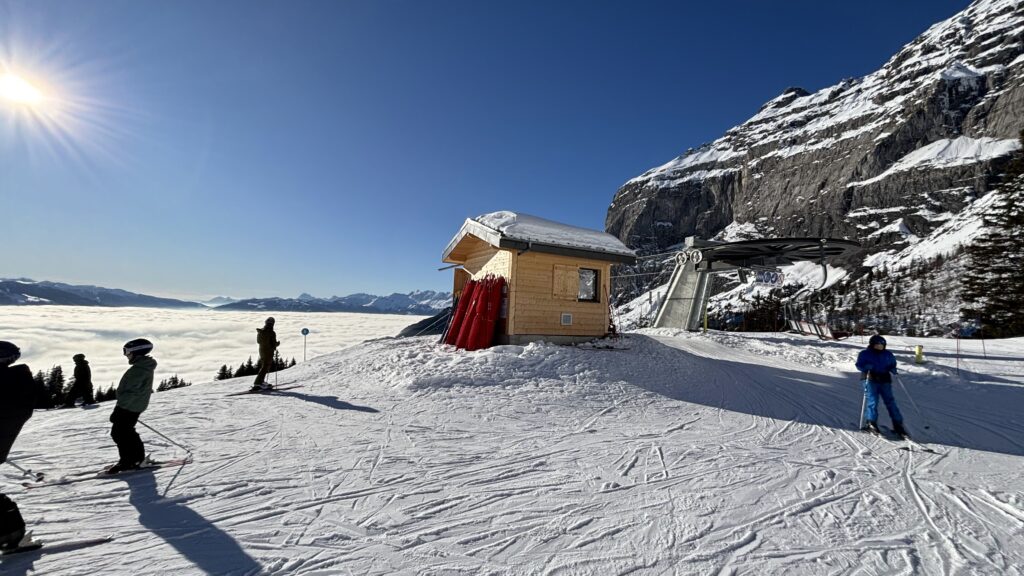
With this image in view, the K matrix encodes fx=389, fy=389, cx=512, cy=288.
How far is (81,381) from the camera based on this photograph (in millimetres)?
12789

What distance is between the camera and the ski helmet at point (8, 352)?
11.5 feet

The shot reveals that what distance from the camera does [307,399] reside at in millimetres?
9117

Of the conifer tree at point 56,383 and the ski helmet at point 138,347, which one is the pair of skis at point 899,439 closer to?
the ski helmet at point 138,347

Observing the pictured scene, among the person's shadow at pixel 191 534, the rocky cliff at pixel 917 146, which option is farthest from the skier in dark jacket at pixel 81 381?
the rocky cliff at pixel 917 146

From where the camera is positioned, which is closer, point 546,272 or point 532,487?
point 532,487

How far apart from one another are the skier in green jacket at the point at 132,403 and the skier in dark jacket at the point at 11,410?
1.42 m

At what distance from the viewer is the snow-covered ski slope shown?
3279 mm

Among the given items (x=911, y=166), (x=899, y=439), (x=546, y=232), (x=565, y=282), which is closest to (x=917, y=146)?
(x=911, y=166)

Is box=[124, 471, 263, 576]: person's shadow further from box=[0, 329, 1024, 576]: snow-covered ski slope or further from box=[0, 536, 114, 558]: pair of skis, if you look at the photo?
box=[0, 536, 114, 558]: pair of skis

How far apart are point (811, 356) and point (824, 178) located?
219 m

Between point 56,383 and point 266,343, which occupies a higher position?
point 266,343

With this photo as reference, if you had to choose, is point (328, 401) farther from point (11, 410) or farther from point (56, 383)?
point (56, 383)

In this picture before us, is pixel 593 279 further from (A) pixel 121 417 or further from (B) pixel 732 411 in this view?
(A) pixel 121 417

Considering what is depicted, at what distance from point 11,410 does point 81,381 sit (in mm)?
13751
